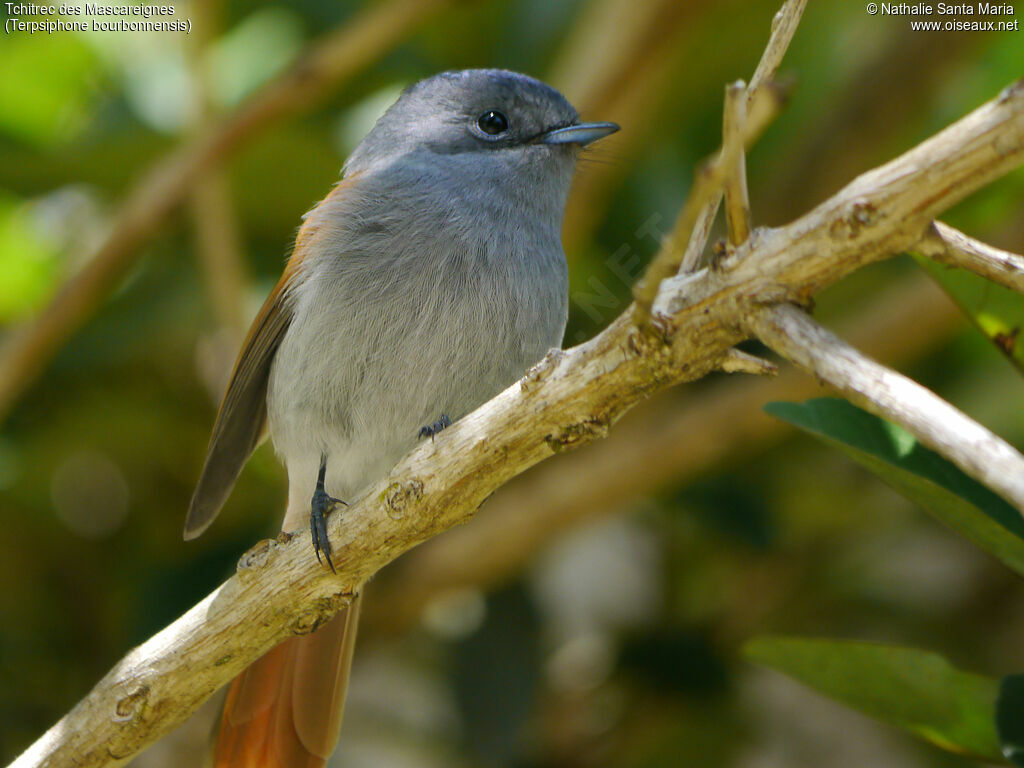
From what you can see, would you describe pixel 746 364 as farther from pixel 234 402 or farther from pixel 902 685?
pixel 234 402

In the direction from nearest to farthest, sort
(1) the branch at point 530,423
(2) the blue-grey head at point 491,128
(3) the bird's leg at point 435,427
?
(1) the branch at point 530,423 < (3) the bird's leg at point 435,427 < (2) the blue-grey head at point 491,128

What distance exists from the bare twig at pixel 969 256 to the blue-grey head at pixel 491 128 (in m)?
1.43

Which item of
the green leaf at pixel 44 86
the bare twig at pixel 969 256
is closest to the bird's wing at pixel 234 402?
the bare twig at pixel 969 256

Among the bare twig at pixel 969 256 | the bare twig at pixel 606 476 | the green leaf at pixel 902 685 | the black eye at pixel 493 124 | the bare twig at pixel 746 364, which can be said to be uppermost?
the bare twig at pixel 969 256

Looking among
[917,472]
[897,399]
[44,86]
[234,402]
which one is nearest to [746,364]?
[897,399]

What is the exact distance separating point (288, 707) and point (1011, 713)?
5.18 feet

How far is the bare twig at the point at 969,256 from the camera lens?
1.27m

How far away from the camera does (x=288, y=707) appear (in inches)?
99.0

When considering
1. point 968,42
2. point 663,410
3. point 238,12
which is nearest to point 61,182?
point 238,12

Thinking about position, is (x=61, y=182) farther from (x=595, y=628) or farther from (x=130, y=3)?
(x=595, y=628)

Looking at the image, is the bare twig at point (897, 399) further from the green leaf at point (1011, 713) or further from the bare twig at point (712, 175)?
the green leaf at point (1011, 713)

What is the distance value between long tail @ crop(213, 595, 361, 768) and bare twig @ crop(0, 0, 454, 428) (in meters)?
1.24

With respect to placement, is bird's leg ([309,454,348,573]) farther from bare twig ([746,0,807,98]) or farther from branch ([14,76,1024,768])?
bare twig ([746,0,807,98])

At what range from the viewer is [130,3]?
4051mm
